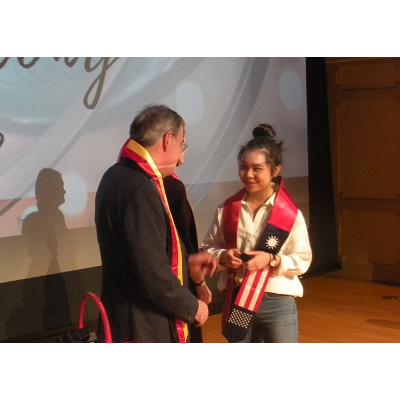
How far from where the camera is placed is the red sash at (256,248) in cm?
220

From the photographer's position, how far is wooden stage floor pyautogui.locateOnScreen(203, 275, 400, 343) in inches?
158

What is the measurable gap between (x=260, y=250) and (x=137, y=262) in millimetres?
568

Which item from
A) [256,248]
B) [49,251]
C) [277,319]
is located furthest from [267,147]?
[49,251]

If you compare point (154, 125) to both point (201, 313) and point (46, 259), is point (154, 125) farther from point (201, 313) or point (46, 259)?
point (46, 259)

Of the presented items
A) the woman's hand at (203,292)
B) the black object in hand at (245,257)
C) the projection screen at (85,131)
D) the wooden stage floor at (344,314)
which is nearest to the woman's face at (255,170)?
the black object in hand at (245,257)

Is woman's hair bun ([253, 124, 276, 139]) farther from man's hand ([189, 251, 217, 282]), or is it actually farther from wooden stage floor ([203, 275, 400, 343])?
wooden stage floor ([203, 275, 400, 343])

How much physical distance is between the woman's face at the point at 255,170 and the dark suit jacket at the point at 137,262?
0.45 meters

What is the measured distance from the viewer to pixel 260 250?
7.39 ft

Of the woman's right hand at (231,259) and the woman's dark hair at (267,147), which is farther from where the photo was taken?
the woman's dark hair at (267,147)

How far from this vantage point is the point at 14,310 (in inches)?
133

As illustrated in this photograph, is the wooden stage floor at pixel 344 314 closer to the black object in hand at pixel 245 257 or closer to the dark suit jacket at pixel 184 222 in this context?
the dark suit jacket at pixel 184 222

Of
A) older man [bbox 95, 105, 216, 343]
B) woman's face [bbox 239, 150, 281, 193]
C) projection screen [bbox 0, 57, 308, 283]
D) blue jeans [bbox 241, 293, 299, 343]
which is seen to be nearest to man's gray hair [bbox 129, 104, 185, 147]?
older man [bbox 95, 105, 216, 343]

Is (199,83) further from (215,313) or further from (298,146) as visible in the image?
(215,313)

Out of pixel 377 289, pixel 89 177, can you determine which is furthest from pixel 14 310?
pixel 377 289
